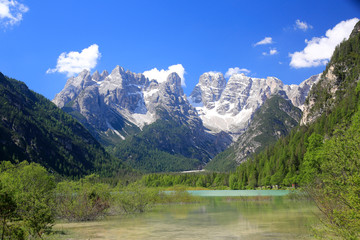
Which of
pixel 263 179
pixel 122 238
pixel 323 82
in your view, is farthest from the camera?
pixel 323 82

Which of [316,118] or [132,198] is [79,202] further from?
[316,118]

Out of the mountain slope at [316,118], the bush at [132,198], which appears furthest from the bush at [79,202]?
the mountain slope at [316,118]

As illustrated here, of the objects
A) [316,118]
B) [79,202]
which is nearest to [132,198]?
[79,202]

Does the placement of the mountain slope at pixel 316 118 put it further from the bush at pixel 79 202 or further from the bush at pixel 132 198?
the bush at pixel 79 202

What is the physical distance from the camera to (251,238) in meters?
27.8

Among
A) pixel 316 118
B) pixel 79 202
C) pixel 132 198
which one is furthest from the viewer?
pixel 316 118

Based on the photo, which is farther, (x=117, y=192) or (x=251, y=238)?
(x=117, y=192)

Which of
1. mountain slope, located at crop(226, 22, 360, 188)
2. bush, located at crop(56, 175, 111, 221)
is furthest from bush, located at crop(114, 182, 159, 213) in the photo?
mountain slope, located at crop(226, 22, 360, 188)

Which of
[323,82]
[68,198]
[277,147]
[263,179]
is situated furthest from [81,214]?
[323,82]

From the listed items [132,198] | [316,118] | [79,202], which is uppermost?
[316,118]

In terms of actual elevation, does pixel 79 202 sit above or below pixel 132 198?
above

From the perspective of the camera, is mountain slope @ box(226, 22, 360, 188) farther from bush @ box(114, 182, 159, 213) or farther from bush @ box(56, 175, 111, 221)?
bush @ box(56, 175, 111, 221)

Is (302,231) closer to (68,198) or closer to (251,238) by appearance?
(251,238)

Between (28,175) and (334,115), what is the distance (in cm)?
10932
